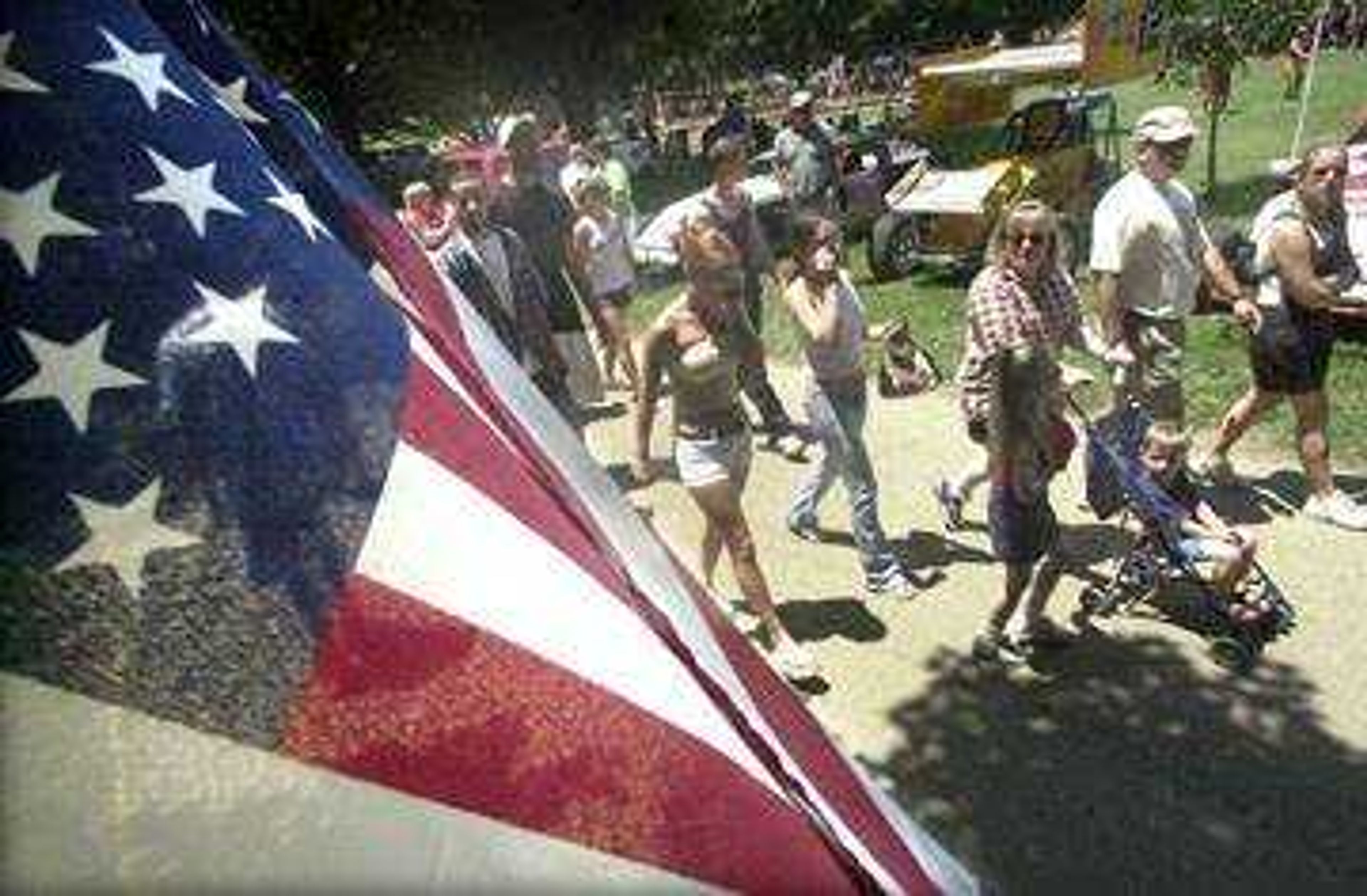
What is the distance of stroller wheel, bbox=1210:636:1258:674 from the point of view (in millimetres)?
7090

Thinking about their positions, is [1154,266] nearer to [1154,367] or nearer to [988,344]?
[1154,367]

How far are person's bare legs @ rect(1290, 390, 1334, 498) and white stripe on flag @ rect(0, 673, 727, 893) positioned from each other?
23.1ft

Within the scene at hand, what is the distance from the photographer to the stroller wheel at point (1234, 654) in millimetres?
7090

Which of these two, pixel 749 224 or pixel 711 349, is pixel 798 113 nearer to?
pixel 749 224

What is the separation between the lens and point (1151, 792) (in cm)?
623

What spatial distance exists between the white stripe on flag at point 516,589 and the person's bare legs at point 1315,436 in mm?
6659

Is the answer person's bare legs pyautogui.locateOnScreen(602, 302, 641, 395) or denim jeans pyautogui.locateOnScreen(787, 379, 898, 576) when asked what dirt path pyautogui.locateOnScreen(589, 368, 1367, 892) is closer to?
denim jeans pyautogui.locateOnScreen(787, 379, 898, 576)

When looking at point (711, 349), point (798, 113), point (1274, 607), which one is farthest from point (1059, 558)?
point (798, 113)

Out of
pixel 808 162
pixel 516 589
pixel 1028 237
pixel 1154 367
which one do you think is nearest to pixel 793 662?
pixel 1028 237

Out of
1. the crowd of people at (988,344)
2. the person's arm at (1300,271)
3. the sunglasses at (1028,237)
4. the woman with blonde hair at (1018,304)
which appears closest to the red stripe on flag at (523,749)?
the crowd of people at (988,344)

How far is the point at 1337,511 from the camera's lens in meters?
8.52

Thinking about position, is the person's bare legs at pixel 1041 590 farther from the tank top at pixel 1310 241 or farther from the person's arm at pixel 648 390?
the tank top at pixel 1310 241

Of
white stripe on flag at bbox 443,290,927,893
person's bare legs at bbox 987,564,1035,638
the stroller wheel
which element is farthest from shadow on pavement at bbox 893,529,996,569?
white stripe on flag at bbox 443,290,927,893

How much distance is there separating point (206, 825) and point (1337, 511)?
24.9 feet
